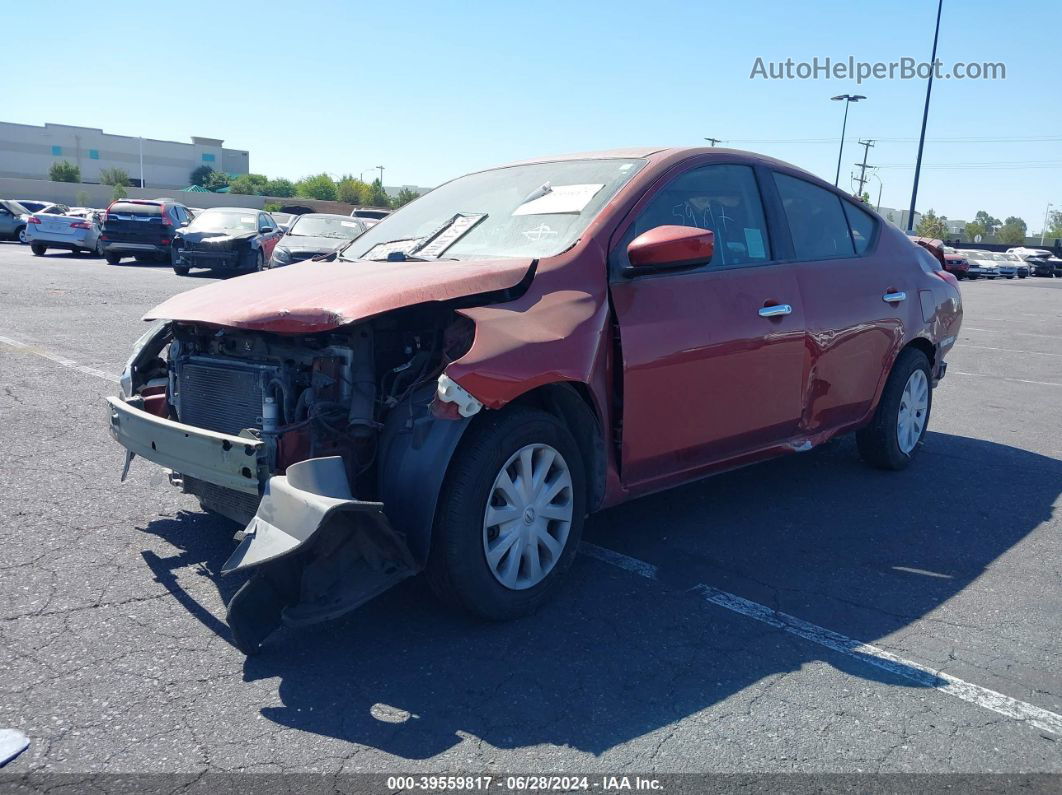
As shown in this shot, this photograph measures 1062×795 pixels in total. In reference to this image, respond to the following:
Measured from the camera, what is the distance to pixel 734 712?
2.99 metres

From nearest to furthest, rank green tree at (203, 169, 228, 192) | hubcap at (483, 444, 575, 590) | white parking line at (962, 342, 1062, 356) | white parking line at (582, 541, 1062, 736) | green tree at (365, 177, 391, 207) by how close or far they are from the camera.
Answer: white parking line at (582, 541, 1062, 736), hubcap at (483, 444, 575, 590), white parking line at (962, 342, 1062, 356), green tree at (365, 177, 391, 207), green tree at (203, 169, 228, 192)

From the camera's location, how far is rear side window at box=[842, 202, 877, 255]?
550 centimetres

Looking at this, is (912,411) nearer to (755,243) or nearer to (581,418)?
(755,243)

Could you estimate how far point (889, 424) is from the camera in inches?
225

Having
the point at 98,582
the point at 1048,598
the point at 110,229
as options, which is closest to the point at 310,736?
the point at 98,582

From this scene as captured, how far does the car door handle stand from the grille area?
237 centimetres

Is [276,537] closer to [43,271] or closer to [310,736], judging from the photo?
[310,736]

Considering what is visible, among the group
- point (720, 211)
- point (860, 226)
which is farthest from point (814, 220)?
point (720, 211)

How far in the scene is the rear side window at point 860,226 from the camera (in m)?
5.50

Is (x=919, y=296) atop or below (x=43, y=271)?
atop

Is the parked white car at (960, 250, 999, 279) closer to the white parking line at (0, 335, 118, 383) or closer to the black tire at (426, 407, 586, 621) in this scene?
the white parking line at (0, 335, 118, 383)

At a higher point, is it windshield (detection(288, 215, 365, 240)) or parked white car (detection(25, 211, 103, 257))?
windshield (detection(288, 215, 365, 240))

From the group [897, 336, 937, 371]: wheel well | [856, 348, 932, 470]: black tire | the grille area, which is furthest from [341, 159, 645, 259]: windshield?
[897, 336, 937, 371]: wheel well

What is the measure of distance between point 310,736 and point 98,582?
1.51 metres
